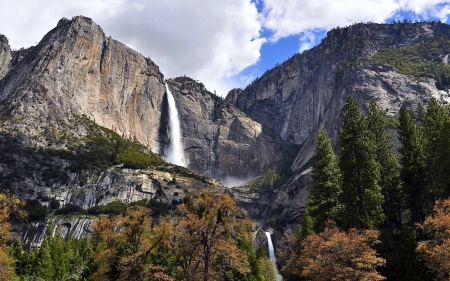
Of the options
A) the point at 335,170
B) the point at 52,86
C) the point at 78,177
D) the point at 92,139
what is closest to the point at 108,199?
the point at 78,177

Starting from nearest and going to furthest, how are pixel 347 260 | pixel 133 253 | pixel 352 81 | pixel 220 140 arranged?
1. pixel 347 260
2. pixel 133 253
3. pixel 352 81
4. pixel 220 140

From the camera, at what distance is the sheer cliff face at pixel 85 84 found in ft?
386

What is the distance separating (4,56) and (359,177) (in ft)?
588

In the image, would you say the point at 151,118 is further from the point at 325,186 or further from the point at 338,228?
the point at 338,228

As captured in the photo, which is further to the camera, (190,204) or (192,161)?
(192,161)

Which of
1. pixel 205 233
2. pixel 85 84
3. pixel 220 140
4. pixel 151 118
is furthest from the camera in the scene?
pixel 220 140

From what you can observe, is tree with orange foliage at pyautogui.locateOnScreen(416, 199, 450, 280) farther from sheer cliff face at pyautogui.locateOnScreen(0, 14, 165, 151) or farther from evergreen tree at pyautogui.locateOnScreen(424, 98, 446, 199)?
sheer cliff face at pyautogui.locateOnScreen(0, 14, 165, 151)

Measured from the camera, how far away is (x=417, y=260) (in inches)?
1297

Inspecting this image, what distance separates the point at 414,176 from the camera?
4372 centimetres

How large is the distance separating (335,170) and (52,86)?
106336 millimetres

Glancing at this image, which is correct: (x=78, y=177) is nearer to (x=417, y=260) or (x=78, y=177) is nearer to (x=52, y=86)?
(x=52, y=86)

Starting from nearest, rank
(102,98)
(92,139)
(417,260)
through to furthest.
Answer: (417,260) < (92,139) < (102,98)

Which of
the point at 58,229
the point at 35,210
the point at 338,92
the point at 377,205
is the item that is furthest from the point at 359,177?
the point at 338,92

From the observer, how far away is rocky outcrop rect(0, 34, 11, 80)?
16575 centimetres
